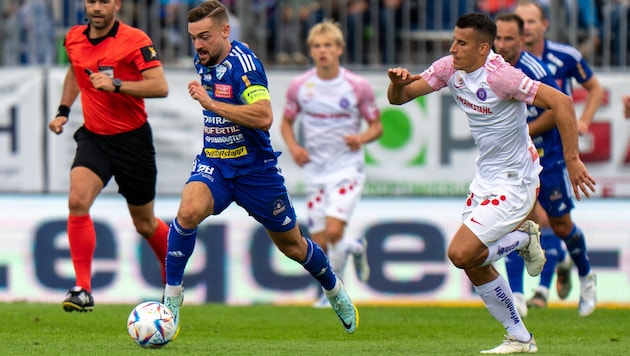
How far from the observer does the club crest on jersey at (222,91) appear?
9.16 m

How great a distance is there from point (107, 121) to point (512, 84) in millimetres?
3897

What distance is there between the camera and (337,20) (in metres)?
15.9

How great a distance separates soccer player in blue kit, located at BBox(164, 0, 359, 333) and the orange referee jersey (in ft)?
4.98

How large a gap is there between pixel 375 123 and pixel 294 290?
8.59 feet

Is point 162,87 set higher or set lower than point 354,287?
higher

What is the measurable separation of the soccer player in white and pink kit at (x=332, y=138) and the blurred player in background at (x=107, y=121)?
2646 mm

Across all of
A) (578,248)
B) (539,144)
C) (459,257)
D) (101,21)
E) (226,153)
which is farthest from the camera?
(578,248)

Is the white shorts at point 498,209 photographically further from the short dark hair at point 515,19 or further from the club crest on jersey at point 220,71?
the short dark hair at point 515,19

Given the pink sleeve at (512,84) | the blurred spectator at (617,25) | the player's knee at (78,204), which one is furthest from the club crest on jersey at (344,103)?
the pink sleeve at (512,84)

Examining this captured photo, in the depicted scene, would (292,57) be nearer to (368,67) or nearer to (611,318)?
(368,67)

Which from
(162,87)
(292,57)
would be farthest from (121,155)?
(292,57)

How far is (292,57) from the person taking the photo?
52.3 ft

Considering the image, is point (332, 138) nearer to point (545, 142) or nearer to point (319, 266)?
point (545, 142)

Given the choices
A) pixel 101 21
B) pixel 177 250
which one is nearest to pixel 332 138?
pixel 101 21
